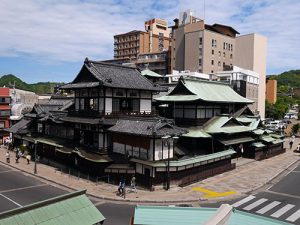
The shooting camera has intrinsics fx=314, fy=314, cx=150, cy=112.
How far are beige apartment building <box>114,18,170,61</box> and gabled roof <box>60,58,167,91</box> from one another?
101263 mm

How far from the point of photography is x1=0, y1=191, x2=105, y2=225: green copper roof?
1123 cm

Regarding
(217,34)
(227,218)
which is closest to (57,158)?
(227,218)

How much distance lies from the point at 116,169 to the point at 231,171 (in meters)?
17.1

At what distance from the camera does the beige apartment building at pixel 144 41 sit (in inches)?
5679

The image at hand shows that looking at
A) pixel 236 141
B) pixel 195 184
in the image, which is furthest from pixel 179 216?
pixel 236 141

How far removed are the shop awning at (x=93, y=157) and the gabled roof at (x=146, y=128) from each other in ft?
10.7

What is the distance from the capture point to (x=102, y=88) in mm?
38281

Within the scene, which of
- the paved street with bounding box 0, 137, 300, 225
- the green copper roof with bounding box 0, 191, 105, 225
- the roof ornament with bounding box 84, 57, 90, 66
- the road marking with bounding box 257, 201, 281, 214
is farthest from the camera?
the roof ornament with bounding box 84, 57, 90, 66

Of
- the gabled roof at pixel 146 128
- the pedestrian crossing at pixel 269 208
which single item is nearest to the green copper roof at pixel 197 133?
the gabled roof at pixel 146 128

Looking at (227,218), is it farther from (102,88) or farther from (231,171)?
(231,171)

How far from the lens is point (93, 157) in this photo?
3634 cm

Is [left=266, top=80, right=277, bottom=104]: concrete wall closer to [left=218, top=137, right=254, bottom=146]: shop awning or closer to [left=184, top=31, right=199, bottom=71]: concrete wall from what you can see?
[left=184, top=31, right=199, bottom=71]: concrete wall

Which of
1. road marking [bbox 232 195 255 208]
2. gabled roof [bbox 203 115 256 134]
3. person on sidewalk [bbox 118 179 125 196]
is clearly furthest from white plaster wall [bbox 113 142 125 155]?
gabled roof [bbox 203 115 256 134]

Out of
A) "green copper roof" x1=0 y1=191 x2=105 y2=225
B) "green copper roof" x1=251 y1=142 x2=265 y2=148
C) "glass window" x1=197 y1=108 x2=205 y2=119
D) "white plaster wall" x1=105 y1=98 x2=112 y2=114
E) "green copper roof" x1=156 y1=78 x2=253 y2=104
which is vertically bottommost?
"green copper roof" x1=251 y1=142 x2=265 y2=148
